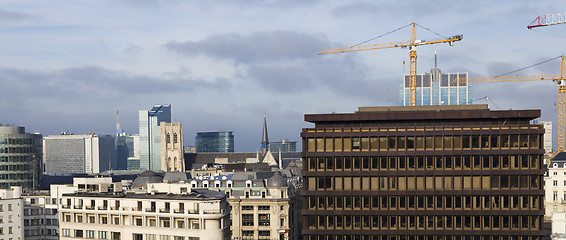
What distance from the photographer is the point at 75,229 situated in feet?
438

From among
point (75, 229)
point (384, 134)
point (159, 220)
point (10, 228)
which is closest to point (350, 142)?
point (384, 134)

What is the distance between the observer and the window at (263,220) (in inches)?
7510

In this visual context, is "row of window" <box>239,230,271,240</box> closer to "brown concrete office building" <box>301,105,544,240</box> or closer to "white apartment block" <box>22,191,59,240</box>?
"white apartment block" <box>22,191,59,240</box>

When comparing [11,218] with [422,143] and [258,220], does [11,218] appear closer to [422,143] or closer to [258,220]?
[258,220]

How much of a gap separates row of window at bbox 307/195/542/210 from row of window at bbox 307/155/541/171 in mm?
→ 4514

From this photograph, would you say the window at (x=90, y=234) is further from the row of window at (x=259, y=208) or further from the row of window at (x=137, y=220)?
the row of window at (x=259, y=208)

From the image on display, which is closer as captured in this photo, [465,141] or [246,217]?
[465,141]

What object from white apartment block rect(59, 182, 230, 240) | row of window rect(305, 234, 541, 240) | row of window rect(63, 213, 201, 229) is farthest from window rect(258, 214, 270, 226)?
row of window rect(305, 234, 541, 240)

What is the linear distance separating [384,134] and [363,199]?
34.7 ft

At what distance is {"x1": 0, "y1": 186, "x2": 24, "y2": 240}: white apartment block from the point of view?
150 meters

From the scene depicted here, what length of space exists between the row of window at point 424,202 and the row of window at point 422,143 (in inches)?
297

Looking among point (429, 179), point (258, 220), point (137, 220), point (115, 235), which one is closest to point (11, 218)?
point (115, 235)

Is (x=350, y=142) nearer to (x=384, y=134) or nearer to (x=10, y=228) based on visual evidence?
(x=384, y=134)

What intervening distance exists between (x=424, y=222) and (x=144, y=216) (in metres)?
44.8
